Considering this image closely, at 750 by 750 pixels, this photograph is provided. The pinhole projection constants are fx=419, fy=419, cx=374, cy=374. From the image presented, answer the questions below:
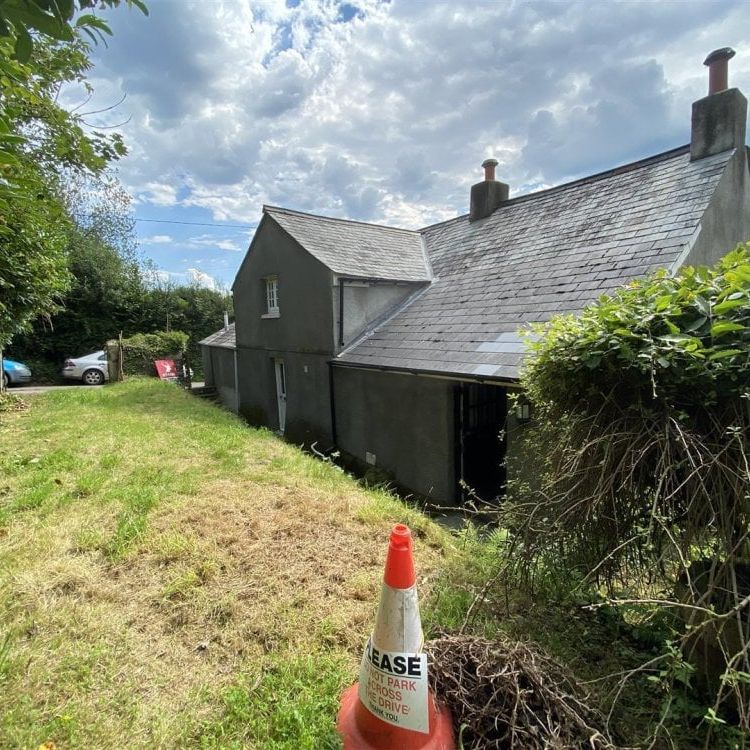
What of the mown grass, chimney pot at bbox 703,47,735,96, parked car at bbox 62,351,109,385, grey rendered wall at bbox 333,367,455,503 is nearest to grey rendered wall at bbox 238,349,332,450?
grey rendered wall at bbox 333,367,455,503

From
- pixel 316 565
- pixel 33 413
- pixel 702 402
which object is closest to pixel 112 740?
pixel 316 565

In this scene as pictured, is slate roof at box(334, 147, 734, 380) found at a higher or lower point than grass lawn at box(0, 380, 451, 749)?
higher

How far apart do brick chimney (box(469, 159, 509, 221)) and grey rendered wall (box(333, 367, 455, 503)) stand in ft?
22.7

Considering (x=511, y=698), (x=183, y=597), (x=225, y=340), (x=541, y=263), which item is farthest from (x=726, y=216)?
(x=225, y=340)

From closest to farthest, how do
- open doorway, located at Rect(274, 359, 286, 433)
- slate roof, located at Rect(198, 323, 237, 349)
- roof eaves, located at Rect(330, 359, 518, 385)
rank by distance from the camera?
roof eaves, located at Rect(330, 359, 518, 385) < open doorway, located at Rect(274, 359, 286, 433) < slate roof, located at Rect(198, 323, 237, 349)

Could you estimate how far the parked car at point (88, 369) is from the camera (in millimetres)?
21172

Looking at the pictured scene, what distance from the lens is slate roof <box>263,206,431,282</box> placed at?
36.5 ft

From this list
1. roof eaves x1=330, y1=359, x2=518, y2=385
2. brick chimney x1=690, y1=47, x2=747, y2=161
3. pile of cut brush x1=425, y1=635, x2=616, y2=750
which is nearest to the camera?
pile of cut brush x1=425, y1=635, x2=616, y2=750

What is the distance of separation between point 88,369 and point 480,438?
69.2 ft

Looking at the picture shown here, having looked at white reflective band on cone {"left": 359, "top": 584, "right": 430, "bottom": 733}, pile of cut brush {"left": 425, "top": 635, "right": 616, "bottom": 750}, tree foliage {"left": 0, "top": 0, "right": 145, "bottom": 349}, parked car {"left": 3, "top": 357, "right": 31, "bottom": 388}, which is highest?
tree foliage {"left": 0, "top": 0, "right": 145, "bottom": 349}

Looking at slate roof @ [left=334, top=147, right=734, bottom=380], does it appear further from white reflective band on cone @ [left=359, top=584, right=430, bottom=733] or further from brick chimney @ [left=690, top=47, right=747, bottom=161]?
white reflective band on cone @ [left=359, top=584, right=430, bottom=733]

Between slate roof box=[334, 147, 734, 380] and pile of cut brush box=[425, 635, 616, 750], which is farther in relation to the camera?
slate roof box=[334, 147, 734, 380]

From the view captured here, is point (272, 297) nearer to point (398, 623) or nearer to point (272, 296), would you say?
point (272, 296)

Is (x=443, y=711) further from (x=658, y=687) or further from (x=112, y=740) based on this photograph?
(x=112, y=740)
